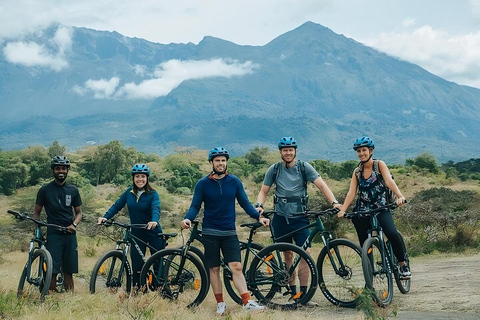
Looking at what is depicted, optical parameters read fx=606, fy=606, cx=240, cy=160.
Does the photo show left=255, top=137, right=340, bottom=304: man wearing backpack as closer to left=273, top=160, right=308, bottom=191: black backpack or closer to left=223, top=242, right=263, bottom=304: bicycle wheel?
left=273, top=160, right=308, bottom=191: black backpack

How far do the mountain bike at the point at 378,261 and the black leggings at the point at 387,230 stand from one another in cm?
6

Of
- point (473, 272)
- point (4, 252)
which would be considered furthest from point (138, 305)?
point (4, 252)

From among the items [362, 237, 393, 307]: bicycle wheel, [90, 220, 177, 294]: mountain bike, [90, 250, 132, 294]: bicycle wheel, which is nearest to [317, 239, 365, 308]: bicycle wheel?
[362, 237, 393, 307]: bicycle wheel

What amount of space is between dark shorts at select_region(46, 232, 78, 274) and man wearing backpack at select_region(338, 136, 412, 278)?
3.72 meters

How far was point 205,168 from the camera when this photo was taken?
224ft

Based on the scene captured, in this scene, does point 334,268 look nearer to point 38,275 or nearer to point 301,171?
point 301,171

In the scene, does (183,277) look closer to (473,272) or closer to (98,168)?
(473,272)

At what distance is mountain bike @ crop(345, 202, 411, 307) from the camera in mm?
7418

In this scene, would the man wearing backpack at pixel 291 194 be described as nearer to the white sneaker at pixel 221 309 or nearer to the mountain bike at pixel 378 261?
the mountain bike at pixel 378 261

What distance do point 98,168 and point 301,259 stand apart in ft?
174

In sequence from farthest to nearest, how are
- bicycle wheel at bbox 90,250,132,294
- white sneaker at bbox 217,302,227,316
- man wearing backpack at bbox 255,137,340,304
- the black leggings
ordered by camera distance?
1. bicycle wheel at bbox 90,250,132,294
2. man wearing backpack at bbox 255,137,340,304
3. the black leggings
4. white sneaker at bbox 217,302,227,316

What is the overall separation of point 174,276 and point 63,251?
1.68 metres

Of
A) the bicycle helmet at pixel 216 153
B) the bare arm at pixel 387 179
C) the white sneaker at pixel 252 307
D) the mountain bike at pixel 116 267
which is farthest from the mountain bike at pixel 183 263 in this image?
the bare arm at pixel 387 179

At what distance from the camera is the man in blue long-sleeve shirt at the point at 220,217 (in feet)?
24.0
